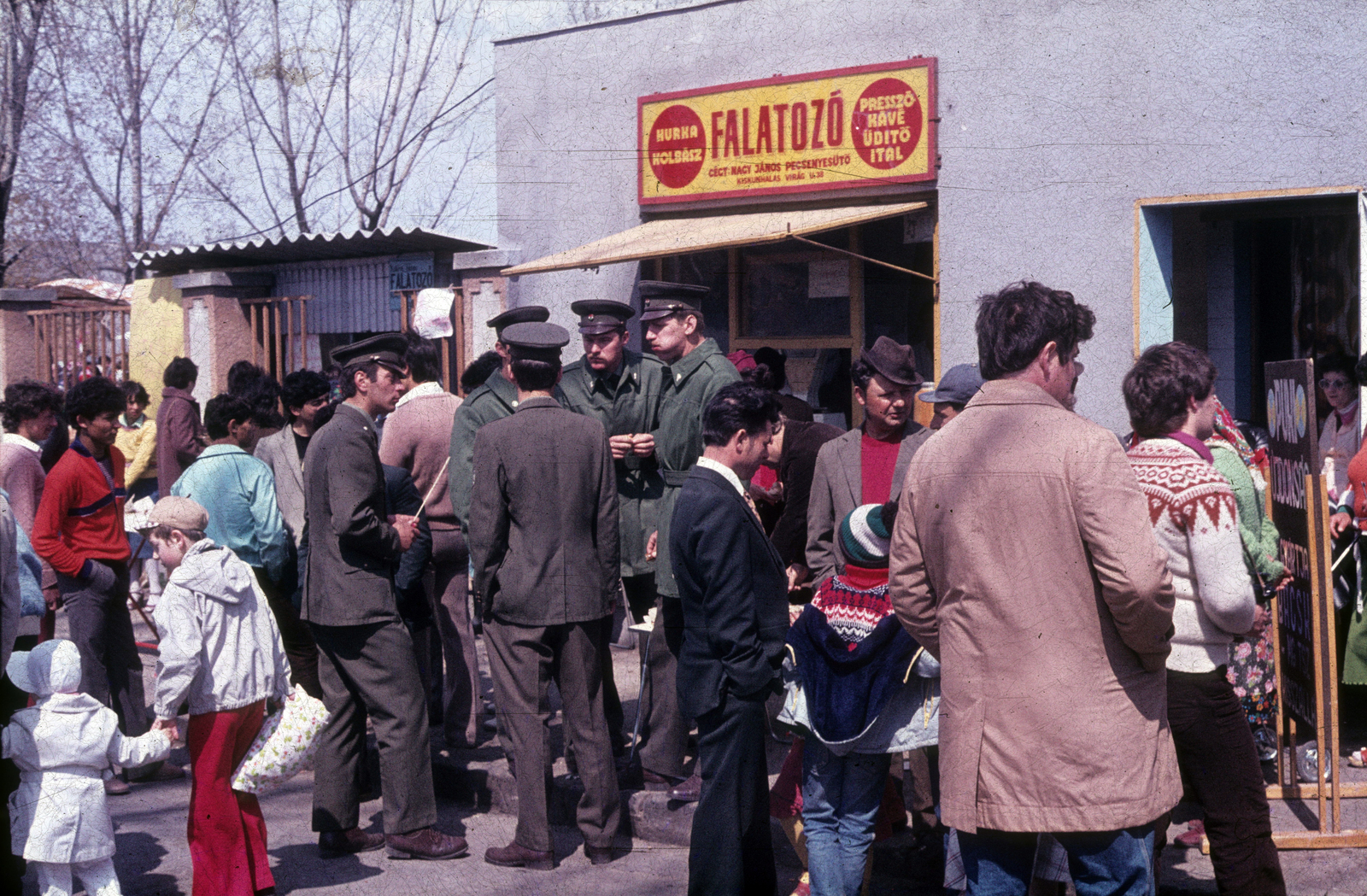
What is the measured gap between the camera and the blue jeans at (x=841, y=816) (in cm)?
407

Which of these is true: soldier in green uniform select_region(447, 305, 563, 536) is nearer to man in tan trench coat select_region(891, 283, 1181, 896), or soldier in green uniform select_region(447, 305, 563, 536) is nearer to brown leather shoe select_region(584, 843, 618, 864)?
brown leather shoe select_region(584, 843, 618, 864)

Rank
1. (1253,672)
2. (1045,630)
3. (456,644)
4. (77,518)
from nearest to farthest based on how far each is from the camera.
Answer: (1045,630)
(1253,672)
(77,518)
(456,644)

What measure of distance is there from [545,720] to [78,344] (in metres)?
10.8

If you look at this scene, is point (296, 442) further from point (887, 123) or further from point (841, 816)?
point (887, 123)

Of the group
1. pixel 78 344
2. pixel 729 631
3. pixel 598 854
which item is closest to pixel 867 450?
pixel 729 631

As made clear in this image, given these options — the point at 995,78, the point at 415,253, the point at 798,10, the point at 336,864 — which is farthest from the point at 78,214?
the point at 336,864

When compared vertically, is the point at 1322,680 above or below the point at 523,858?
above

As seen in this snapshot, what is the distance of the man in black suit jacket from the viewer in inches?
162

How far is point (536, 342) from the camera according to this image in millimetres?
5137

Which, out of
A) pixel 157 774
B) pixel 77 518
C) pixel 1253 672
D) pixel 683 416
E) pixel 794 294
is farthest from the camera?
pixel 794 294

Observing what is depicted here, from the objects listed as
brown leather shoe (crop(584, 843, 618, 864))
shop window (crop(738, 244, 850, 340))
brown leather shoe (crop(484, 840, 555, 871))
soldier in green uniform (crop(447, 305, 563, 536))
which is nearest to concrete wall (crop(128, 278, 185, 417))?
shop window (crop(738, 244, 850, 340))

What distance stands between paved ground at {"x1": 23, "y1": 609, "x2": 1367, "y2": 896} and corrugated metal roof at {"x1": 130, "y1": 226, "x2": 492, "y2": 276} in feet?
19.4

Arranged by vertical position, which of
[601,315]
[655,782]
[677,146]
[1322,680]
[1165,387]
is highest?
[677,146]

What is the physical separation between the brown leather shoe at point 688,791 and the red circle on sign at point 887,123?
4.87 meters
